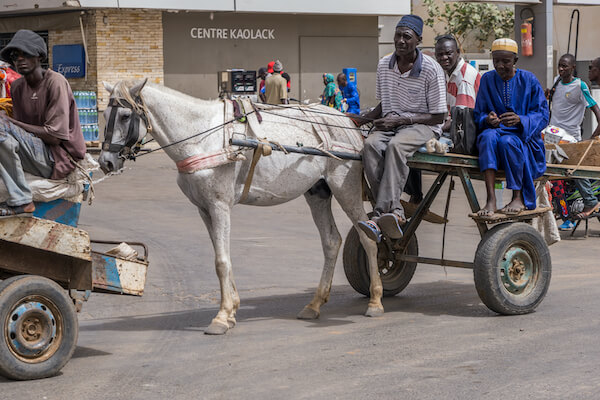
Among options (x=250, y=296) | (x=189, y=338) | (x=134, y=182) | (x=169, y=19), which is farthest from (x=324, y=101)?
(x=189, y=338)

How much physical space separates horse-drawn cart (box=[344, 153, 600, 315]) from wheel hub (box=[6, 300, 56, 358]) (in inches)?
135

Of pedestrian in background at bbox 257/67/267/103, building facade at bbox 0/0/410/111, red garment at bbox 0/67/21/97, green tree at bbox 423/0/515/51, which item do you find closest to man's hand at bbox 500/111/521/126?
red garment at bbox 0/67/21/97

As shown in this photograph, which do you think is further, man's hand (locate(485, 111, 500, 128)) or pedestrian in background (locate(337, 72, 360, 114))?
pedestrian in background (locate(337, 72, 360, 114))

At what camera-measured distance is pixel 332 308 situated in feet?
29.3

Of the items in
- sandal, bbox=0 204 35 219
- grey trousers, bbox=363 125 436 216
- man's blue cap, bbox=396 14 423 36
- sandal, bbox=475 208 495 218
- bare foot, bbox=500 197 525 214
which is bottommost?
sandal, bbox=475 208 495 218

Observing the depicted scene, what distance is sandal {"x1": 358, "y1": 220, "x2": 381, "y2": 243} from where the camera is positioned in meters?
8.02

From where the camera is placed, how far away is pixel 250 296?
31.2 ft

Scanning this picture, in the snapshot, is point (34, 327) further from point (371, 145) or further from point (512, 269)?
point (512, 269)

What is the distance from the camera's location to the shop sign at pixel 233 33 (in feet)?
98.5

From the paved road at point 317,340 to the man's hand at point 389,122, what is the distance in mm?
1614

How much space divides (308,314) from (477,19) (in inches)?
1316

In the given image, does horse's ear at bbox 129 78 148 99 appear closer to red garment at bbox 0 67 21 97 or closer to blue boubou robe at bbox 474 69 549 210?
blue boubou robe at bbox 474 69 549 210

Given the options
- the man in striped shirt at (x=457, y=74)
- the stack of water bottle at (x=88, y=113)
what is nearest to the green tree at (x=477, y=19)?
the stack of water bottle at (x=88, y=113)

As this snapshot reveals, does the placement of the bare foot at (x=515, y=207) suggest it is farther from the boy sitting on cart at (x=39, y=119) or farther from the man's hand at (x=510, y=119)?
the boy sitting on cart at (x=39, y=119)
